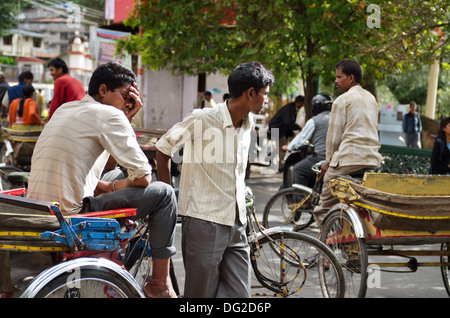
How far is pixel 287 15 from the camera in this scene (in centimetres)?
1056

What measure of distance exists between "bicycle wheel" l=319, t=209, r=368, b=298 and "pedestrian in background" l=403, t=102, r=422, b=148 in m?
14.3

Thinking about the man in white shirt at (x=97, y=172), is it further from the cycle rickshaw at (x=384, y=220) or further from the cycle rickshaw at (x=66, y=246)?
the cycle rickshaw at (x=384, y=220)

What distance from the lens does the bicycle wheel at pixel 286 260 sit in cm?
427

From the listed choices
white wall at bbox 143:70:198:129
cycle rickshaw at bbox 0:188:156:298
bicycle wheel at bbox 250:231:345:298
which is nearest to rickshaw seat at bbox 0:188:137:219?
cycle rickshaw at bbox 0:188:156:298

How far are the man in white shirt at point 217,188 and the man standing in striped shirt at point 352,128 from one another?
2295 mm

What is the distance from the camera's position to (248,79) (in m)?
3.39

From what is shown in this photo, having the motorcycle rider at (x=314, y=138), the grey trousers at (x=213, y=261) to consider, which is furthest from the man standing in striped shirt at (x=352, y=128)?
the grey trousers at (x=213, y=261)

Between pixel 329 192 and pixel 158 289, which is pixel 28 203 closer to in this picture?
pixel 158 289

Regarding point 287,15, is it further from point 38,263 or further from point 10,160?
point 38,263

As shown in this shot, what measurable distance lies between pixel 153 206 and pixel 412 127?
646 inches

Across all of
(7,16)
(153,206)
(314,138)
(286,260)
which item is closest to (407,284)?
(286,260)

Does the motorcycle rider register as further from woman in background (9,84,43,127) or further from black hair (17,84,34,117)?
black hair (17,84,34,117)

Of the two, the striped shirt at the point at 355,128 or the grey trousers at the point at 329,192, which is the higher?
the striped shirt at the point at 355,128

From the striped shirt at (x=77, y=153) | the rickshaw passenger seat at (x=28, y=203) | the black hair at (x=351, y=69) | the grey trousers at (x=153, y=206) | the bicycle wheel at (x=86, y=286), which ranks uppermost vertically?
the black hair at (x=351, y=69)
